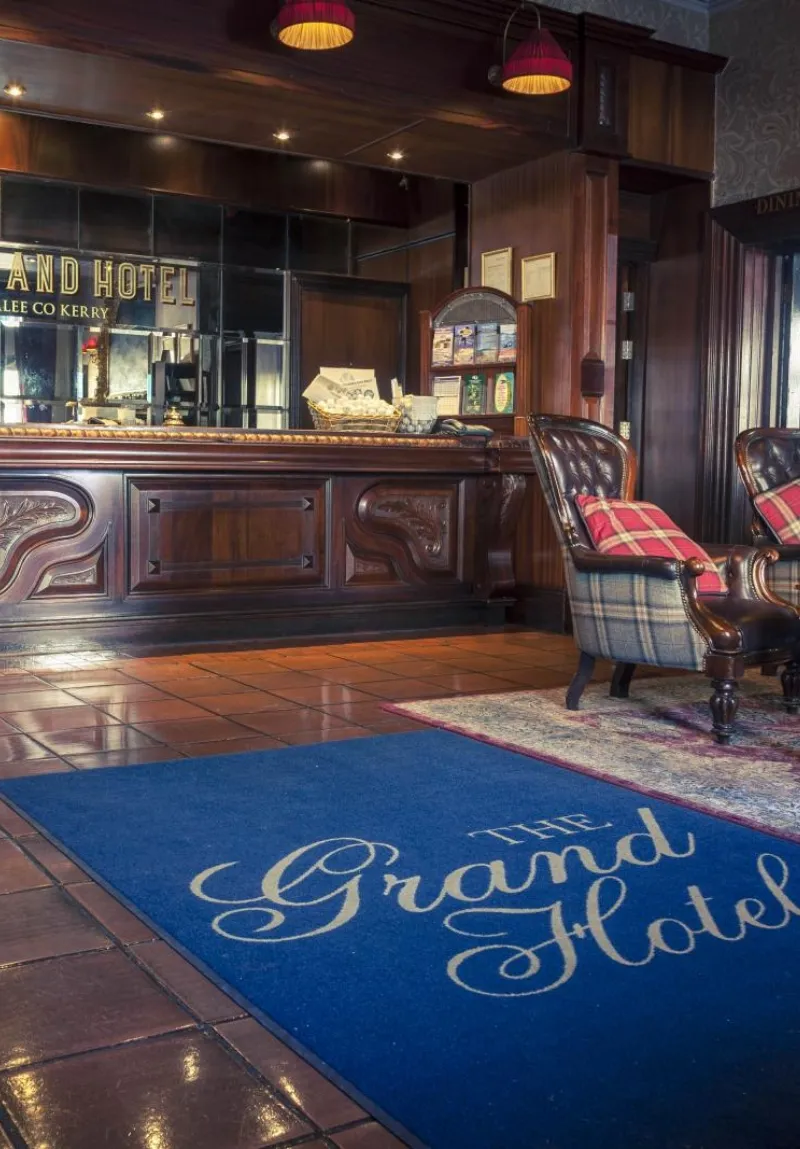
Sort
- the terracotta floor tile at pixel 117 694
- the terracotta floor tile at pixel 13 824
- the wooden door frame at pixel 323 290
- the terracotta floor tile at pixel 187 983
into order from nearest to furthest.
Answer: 1. the terracotta floor tile at pixel 187 983
2. the terracotta floor tile at pixel 13 824
3. the terracotta floor tile at pixel 117 694
4. the wooden door frame at pixel 323 290

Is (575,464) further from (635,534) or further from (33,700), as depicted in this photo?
(33,700)

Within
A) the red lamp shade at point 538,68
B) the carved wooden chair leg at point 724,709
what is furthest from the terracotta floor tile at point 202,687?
the red lamp shade at point 538,68

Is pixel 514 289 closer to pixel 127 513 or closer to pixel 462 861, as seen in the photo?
pixel 127 513

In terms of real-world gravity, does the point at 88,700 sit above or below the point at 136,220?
below

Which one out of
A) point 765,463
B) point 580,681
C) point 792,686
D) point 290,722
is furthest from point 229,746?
point 765,463

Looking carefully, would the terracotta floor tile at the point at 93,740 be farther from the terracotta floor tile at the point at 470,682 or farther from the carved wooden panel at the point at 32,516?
the carved wooden panel at the point at 32,516

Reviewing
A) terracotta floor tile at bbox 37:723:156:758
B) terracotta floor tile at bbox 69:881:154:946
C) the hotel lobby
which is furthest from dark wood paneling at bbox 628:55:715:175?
terracotta floor tile at bbox 69:881:154:946

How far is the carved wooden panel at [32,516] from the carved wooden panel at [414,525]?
138 centimetres

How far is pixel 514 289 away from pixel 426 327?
21.2 inches

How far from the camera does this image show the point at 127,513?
5.35m

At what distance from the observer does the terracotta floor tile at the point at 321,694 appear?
4273mm

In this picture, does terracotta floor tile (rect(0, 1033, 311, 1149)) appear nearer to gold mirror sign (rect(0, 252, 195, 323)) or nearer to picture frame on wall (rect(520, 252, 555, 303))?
picture frame on wall (rect(520, 252, 555, 303))

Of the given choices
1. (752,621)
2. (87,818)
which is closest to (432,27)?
(752,621)

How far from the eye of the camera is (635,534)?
13.6 feet
